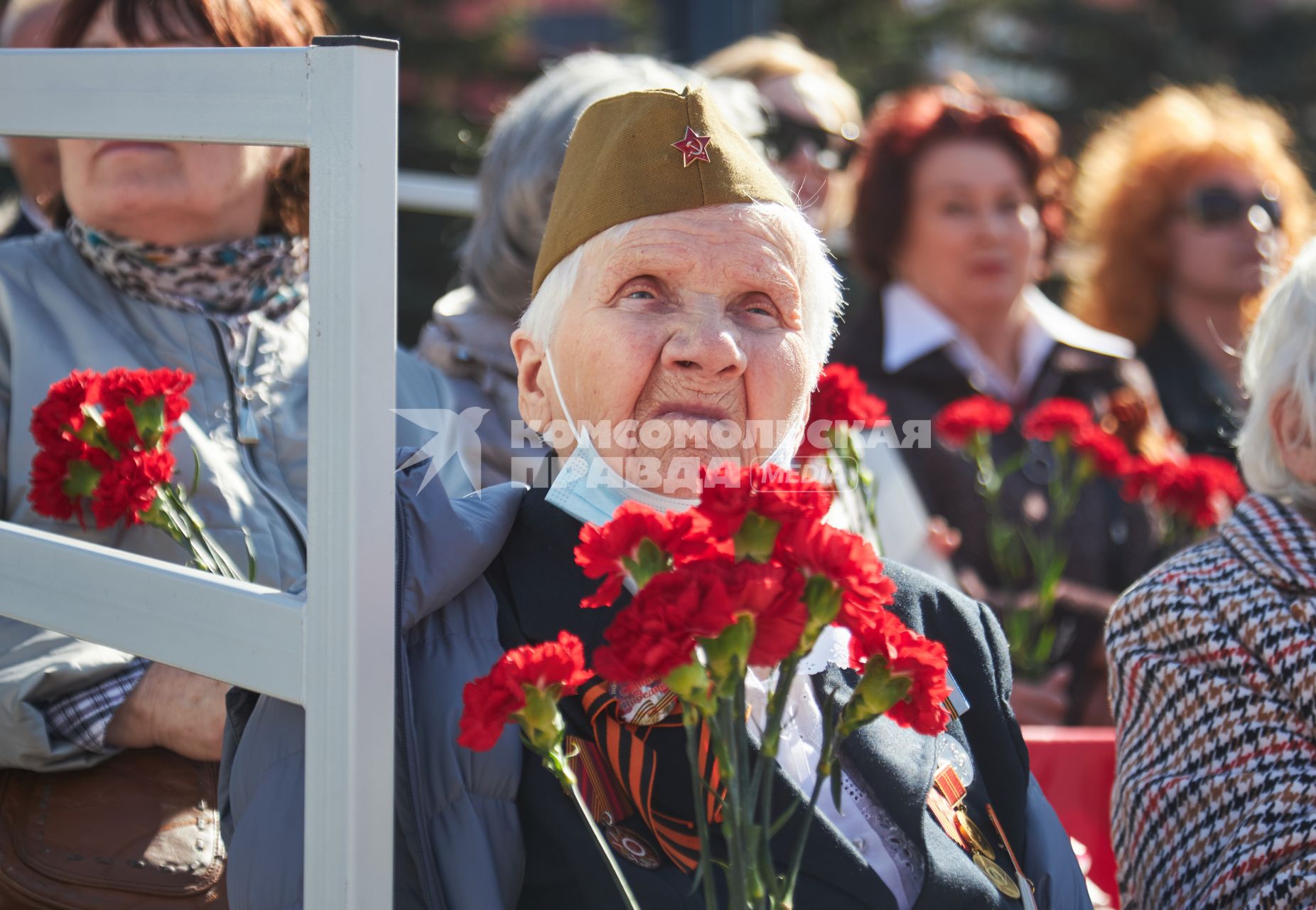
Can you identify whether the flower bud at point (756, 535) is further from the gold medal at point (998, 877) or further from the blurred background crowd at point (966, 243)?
the blurred background crowd at point (966, 243)

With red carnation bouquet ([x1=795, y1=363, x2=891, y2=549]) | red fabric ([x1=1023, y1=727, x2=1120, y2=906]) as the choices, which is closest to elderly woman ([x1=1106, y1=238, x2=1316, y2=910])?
red carnation bouquet ([x1=795, y1=363, x2=891, y2=549])

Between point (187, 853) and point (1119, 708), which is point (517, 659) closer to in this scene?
point (187, 853)

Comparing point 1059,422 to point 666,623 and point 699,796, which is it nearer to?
point 699,796

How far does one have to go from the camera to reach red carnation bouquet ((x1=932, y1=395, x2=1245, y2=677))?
11.2 ft

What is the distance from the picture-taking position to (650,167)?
6.35 feet

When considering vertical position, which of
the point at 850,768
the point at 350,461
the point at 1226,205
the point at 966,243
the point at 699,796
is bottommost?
the point at 850,768

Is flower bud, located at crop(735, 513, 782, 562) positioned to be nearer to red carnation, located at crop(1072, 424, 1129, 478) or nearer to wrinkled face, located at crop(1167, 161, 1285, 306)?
red carnation, located at crop(1072, 424, 1129, 478)

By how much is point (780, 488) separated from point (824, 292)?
0.84m

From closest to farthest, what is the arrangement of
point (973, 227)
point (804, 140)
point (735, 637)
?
point (735, 637)
point (804, 140)
point (973, 227)

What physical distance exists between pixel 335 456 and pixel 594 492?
1.73ft

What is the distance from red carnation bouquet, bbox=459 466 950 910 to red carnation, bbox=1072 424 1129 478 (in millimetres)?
2128

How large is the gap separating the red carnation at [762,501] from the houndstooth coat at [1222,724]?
1081 mm

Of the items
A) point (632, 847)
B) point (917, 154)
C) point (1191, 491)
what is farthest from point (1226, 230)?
point (632, 847)

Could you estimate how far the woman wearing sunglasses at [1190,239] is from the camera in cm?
480
